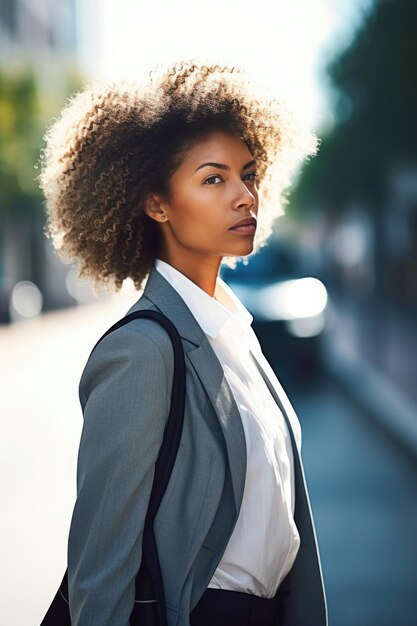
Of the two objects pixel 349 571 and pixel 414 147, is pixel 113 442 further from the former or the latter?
pixel 414 147

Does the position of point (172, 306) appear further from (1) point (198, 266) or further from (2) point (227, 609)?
(2) point (227, 609)

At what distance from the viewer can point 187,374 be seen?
215cm

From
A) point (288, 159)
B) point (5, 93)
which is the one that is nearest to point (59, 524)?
point (288, 159)

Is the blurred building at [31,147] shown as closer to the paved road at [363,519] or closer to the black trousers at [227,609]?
the paved road at [363,519]

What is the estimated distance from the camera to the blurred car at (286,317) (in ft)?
45.1

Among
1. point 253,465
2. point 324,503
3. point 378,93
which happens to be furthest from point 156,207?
point 378,93

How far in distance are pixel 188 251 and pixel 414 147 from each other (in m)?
17.1

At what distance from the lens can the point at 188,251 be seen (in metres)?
2.44

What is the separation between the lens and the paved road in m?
5.12

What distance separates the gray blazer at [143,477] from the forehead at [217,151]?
0.45m

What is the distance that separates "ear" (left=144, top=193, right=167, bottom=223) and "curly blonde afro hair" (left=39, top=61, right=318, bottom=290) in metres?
0.02

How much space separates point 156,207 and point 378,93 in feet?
55.1

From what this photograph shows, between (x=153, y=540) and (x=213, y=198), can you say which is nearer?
(x=153, y=540)

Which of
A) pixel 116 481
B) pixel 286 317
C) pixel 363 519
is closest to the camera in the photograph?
pixel 116 481
